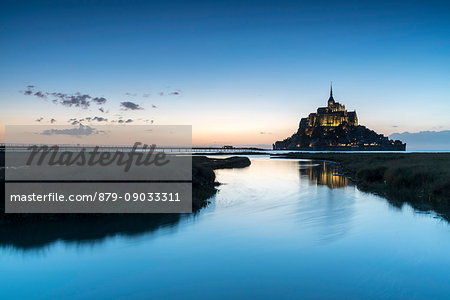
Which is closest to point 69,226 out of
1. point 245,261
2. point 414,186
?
point 245,261

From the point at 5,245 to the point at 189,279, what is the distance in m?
7.18

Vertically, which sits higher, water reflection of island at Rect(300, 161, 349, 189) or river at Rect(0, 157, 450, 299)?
water reflection of island at Rect(300, 161, 349, 189)

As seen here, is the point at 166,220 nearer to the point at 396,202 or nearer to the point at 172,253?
the point at 172,253

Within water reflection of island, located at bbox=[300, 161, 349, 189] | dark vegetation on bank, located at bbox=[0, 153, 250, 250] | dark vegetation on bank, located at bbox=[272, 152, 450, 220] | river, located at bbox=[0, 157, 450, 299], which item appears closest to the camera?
river, located at bbox=[0, 157, 450, 299]

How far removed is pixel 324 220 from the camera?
15.2m

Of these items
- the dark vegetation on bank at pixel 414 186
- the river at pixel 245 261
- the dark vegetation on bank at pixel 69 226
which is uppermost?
the dark vegetation on bank at pixel 414 186

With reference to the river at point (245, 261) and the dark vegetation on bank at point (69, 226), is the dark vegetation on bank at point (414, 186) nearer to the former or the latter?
the river at point (245, 261)

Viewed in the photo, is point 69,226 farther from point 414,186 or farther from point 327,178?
point 327,178

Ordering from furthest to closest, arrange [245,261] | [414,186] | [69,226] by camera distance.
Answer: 1. [414,186]
2. [69,226]
3. [245,261]

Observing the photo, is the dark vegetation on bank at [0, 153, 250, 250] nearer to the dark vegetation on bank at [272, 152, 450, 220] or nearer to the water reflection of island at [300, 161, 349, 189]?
the dark vegetation on bank at [272, 152, 450, 220]

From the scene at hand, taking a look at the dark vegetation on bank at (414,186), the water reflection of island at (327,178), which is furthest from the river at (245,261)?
the water reflection of island at (327,178)

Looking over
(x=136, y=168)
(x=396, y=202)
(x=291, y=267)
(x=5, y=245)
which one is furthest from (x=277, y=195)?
(x=5, y=245)

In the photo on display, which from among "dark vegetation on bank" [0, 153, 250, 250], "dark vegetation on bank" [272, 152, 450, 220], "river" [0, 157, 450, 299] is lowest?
"river" [0, 157, 450, 299]

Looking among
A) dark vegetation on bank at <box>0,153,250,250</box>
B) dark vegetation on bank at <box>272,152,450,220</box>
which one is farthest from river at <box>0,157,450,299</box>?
dark vegetation on bank at <box>272,152,450,220</box>
